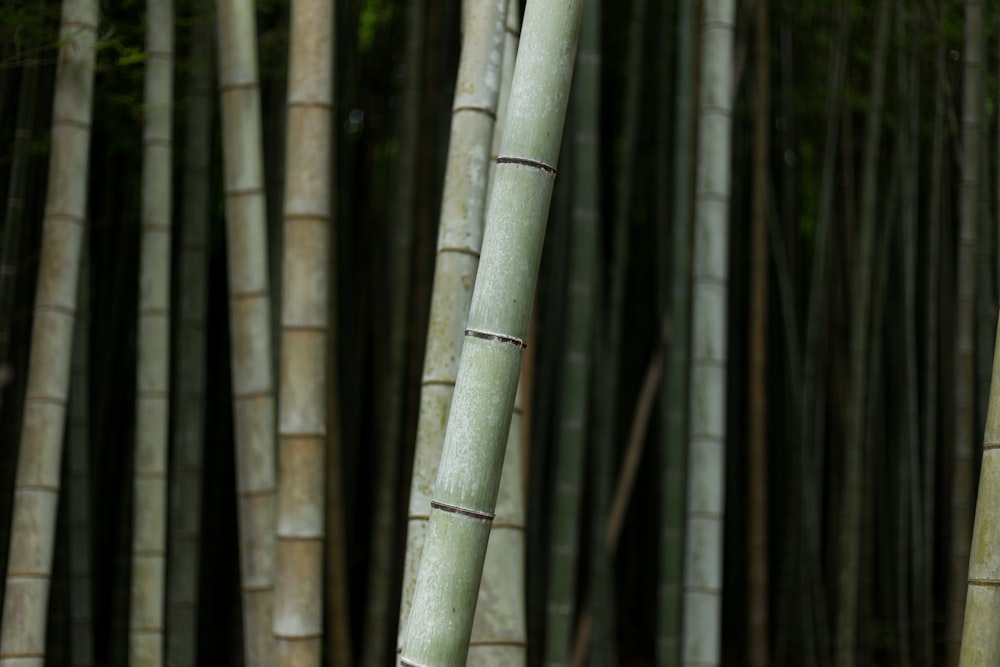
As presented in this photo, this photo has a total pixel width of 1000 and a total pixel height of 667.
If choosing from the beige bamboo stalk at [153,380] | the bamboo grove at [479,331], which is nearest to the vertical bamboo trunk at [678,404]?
the bamboo grove at [479,331]

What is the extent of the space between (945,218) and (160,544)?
3.20m

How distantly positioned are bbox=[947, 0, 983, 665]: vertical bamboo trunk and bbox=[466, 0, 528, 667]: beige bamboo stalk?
4.95 feet

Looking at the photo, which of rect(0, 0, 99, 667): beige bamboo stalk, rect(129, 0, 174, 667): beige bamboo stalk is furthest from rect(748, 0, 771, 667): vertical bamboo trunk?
rect(0, 0, 99, 667): beige bamboo stalk

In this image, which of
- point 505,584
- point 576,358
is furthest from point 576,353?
point 505,584

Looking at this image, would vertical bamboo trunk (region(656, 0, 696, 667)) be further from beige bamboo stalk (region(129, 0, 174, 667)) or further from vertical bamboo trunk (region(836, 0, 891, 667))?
beige bamboo stalk (region(129, 0, 174, 667))

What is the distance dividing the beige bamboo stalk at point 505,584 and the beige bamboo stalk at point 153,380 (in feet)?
3.48

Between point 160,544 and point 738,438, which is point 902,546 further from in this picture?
point 160,544

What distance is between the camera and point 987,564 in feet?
3.77

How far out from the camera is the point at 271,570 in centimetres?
Result: 204

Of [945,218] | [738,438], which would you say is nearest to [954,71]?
[945,218]

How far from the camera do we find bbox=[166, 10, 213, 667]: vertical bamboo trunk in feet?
8.95

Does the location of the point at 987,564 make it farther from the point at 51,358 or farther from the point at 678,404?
the point at 678,404

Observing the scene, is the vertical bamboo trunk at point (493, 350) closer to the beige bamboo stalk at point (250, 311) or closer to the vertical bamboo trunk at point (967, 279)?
the beige bamboo stalk at point (250, 311)

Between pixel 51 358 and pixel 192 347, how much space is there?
765mm
